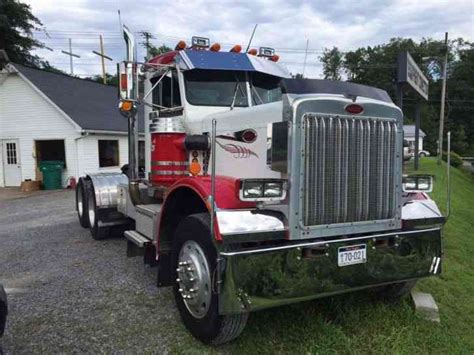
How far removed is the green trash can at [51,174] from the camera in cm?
1830

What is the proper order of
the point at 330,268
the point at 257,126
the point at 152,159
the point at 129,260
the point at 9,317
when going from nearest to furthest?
the point at 330,268 → the point at 257,126 → the point at 9,317 → the point at 152,159 → the point at 129,260

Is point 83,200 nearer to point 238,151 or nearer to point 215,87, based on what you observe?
point 215,87

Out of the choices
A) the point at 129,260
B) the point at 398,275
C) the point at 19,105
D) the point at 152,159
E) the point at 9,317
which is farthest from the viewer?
the point at 19,105

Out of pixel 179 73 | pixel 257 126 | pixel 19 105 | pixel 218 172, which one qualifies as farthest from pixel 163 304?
pixel 19 105

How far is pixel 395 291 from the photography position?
4523 mm

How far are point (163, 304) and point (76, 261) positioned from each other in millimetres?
2411

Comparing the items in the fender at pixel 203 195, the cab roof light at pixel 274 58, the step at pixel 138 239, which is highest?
the cab roof light at pixel 274 58

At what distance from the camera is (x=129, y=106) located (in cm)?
511

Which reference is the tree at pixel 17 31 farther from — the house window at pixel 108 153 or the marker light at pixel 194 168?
the marker light at pixel 194 168

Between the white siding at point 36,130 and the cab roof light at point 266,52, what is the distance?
13.8 m

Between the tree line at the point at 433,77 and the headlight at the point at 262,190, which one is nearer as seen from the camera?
the headlight at the point at 262,190

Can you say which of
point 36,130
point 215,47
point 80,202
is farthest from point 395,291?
point 36,130

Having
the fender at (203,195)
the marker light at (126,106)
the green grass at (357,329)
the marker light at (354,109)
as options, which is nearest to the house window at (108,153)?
the marker light at (126,106)

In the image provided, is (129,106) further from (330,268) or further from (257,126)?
(330,268)
